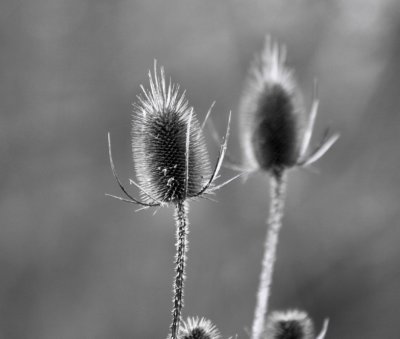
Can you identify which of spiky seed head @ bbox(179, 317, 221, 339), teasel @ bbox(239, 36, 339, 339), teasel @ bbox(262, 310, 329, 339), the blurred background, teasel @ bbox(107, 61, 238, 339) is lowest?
spiky seed head @ bbox(179, 317, 221, 339)

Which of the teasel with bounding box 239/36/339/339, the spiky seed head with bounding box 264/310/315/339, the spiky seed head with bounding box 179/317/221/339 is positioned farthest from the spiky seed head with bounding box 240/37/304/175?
the spiky seed head with bounding box 179/317/221/339

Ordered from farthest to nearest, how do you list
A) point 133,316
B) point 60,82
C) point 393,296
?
point 60,82, point 133,316, point 393,296

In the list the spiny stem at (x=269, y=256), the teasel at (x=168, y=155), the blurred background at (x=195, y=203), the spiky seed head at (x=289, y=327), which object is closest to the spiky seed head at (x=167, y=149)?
the teasel at (x=168, y=155)

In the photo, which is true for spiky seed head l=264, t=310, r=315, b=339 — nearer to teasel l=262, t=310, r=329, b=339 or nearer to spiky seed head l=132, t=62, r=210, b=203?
teasel l=262, t=310, r=329, b=339

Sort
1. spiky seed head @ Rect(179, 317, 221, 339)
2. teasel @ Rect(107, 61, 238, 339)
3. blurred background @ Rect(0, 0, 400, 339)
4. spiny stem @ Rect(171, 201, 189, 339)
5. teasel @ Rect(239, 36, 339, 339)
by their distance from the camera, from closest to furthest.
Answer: spiny stem @ Rect(171, 201, 189, 339), spiky seed head @ Rect(179, 317, 221, 339), teasel @ Rect(107, 61, 238, 339), teasel @ Rect(239, 36, 339, 339), blurred background @ Rect(0, 0, 400, 339)

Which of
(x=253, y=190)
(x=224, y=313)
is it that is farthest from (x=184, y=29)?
(x=224, y=313)

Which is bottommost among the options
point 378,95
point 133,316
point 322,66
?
point 133,316

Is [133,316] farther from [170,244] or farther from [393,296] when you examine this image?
[393,296]
